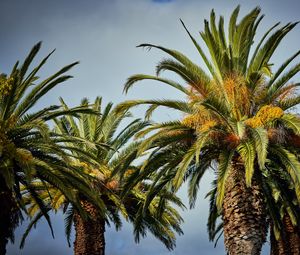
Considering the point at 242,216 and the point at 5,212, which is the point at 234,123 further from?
the point at 5,212

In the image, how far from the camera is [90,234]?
82.9 ft

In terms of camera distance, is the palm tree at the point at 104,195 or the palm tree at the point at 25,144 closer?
the palm tree at the point at 25,144

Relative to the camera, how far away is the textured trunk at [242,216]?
17.0 m

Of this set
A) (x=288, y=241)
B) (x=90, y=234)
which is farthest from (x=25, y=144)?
(x=288, y=241)

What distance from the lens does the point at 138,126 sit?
27.5 metres

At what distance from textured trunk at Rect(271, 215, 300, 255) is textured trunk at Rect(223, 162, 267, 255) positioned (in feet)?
30.0

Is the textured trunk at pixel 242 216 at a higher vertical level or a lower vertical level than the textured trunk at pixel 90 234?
lower

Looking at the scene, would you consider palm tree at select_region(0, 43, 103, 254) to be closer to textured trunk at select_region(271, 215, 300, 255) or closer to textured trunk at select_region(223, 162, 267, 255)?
textured trunk at select_region(223, 162, 267, 255)

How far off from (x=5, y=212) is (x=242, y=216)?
8621 millimetres

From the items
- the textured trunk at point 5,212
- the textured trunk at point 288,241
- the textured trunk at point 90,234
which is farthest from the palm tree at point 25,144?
the textured trunk at point 288,241

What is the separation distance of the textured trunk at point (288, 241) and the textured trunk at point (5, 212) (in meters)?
13.5

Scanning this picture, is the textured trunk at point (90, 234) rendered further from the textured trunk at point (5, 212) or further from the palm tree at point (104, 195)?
the textured trunk at point (5, 212)

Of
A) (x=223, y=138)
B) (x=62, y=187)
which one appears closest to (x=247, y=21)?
(x=223, y=138)

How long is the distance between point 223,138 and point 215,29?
4249 mm
